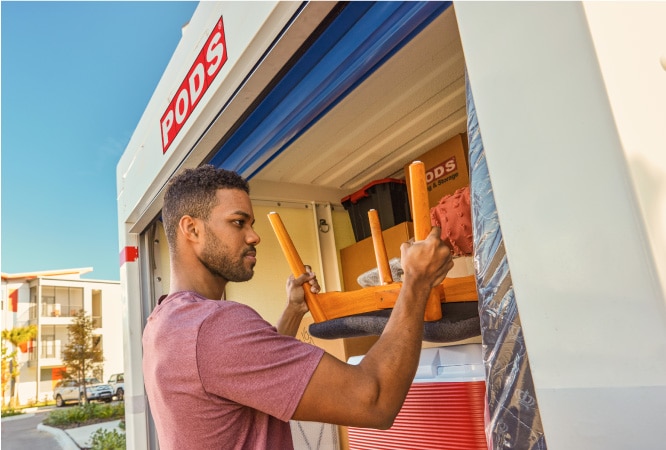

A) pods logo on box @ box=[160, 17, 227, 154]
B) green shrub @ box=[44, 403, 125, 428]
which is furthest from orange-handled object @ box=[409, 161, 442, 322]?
green shrub @ box=[44, 403, 125, 428]

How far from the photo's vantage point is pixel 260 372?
3.82ft

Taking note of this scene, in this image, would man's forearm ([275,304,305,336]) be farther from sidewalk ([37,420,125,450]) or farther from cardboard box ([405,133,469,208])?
sidewalk ([37,420,125,450])

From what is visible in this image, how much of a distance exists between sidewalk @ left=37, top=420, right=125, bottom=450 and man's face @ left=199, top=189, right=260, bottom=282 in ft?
37.4

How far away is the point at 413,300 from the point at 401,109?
5.17ft

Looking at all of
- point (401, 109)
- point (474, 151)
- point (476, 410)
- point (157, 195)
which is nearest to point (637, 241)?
point (474, 151)

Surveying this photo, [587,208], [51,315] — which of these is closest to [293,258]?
Result: [587,208]

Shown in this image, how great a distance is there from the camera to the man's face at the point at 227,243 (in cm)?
153

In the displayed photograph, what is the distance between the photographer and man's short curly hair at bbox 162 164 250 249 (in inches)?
61.3

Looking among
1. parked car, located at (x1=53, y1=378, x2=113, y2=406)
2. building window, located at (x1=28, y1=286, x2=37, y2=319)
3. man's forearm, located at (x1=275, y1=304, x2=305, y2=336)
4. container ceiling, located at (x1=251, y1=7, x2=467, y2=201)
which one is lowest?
parked car, located at (x1=53, y1=378, x2=113, y2=406)

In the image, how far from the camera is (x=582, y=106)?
0.81 metres

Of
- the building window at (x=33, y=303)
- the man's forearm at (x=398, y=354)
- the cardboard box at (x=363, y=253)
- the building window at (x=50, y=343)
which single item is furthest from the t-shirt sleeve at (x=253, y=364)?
the building window at (x=33, y=303)

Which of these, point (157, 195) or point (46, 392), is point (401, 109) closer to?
point (157, 195)

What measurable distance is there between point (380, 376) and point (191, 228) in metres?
0.76

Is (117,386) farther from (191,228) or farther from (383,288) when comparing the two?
(383,288)
